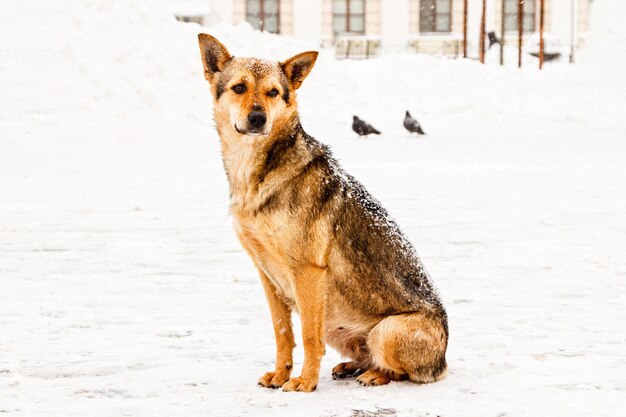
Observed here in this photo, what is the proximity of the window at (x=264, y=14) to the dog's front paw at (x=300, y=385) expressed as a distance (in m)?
40.3

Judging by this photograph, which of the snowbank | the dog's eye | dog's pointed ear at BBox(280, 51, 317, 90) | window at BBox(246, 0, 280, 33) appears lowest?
the snowbank

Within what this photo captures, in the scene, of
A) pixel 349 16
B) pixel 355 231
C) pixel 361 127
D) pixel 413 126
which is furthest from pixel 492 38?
pixel 355 231

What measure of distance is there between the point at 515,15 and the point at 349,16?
7.49m

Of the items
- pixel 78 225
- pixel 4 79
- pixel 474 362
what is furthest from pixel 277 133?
pixel 4 79

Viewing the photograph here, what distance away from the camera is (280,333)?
4.69 meters

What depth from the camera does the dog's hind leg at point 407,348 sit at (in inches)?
176

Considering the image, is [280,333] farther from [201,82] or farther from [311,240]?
[201,82]

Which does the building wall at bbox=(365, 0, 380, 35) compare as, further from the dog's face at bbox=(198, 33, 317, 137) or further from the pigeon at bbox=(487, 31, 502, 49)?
the dog's face at bbox=(198, 33, 317, 137)

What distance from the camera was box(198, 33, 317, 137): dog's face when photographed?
4324mm

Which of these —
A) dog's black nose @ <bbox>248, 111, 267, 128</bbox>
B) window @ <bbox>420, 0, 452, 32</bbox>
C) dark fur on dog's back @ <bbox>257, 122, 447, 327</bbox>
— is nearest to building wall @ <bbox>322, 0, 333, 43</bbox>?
window @ <bbox>420, 0, 452, 32</bbox>

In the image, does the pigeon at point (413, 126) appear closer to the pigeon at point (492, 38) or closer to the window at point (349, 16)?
the pigeon at point (492, 38)

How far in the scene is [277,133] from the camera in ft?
14.7

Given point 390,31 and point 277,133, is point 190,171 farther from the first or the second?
point 390,31

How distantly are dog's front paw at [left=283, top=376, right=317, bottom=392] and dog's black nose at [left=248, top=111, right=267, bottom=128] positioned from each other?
3.89ft
